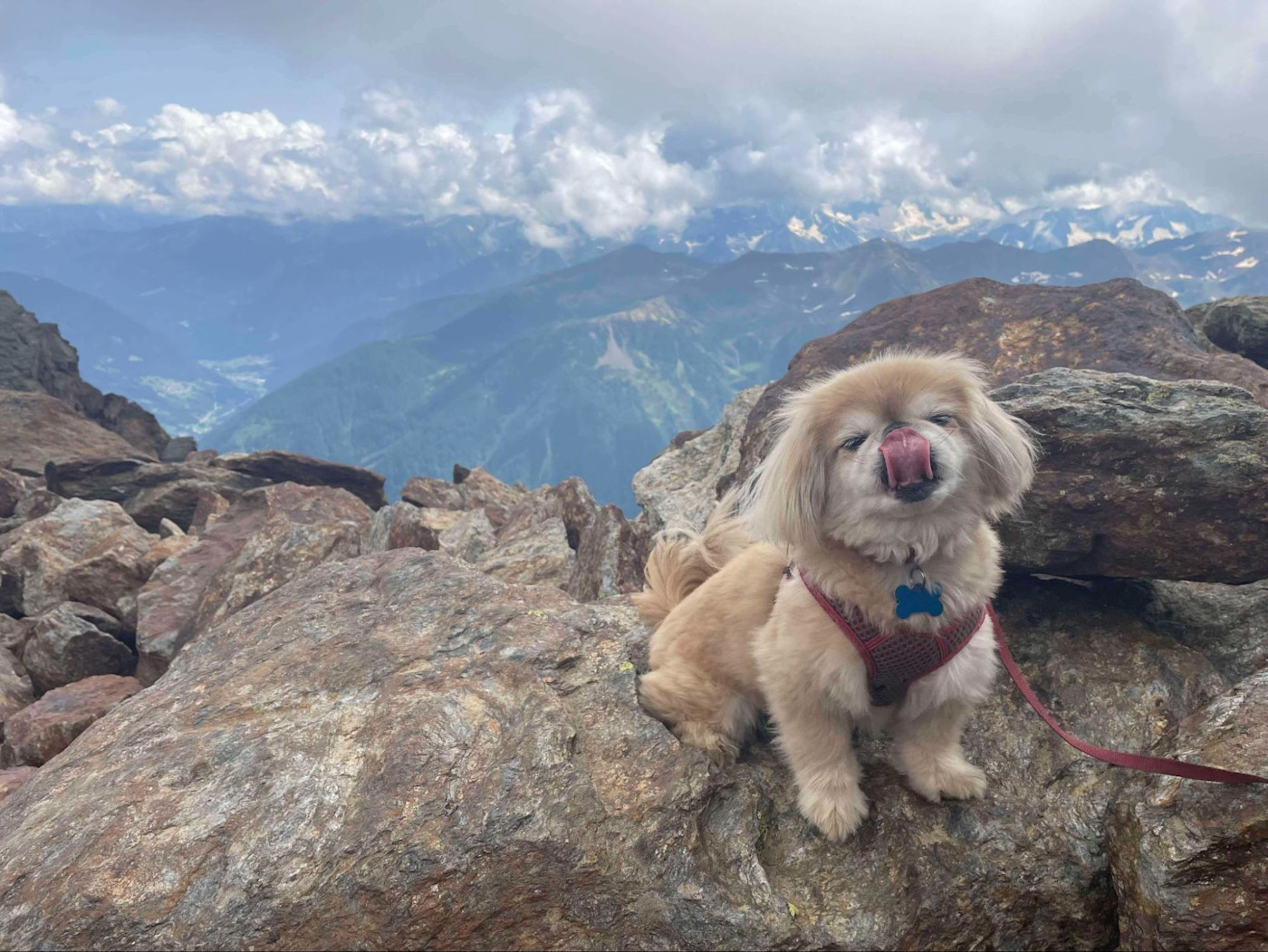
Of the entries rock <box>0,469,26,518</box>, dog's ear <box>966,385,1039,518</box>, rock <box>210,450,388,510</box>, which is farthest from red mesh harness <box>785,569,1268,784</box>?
rock <box>0,469,26,518</box>

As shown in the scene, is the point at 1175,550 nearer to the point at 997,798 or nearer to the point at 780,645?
the point at 997,798

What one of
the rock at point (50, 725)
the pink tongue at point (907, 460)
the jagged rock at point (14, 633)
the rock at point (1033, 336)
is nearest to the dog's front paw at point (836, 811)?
the pink tongue at point (907, 460)

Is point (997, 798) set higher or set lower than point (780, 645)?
lower

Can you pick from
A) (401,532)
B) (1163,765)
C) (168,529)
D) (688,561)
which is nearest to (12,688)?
(401,532)

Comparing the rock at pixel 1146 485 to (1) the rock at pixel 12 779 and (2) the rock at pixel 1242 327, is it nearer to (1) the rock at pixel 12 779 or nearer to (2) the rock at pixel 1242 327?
(2) the rock at pixel 1242 327

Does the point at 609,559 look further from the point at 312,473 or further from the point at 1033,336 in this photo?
the point at 312,473

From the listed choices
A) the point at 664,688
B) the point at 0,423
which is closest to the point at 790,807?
the point at 664,688
